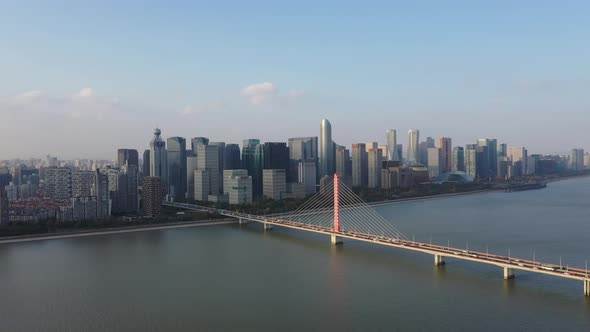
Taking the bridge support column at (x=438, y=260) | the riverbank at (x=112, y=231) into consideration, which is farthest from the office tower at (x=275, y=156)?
the bridge support column at (x=438, y=260)

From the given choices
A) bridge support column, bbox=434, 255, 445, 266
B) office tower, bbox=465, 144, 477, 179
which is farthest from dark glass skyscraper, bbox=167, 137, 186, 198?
office tower, bbox=465, 144, 477, 179

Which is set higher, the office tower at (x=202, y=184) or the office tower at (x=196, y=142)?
the office tower at (x=196, y=142)

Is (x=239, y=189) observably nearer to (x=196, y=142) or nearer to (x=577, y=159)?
(x=196, y=142)

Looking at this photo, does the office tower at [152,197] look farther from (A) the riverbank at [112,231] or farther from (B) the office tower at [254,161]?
(B) the office tower at [254,161]

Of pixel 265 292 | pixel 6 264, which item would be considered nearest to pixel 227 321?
pixel 265 292

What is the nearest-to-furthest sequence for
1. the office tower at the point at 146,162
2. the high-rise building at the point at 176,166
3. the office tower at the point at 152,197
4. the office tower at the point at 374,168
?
the office tower at the point at 152,197, the high-rise building at the point at 176,166, the office tower at the point at 146,162, the office tower at the point at 374,168
